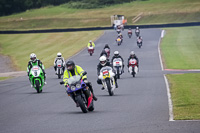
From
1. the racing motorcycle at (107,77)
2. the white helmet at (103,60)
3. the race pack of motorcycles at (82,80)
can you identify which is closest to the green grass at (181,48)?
the race pack of motorcycles at (82,80)

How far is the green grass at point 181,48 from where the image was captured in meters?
35.9

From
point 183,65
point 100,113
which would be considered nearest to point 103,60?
point 100,113

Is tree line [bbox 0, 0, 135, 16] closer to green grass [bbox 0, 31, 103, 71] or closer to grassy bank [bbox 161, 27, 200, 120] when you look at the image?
green grass [bbox 0, 31, 103, 71]

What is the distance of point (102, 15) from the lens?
10075 cm

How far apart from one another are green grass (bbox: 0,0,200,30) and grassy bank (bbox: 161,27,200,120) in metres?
20.8

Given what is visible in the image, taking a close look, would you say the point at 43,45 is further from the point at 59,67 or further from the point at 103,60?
the point at 103,60

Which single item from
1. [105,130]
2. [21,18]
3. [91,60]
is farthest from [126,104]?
[21,18]

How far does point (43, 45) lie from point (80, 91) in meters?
49.0

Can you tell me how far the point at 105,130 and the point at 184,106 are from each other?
185 inches

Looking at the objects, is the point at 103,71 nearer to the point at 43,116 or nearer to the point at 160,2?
the point at 43,116

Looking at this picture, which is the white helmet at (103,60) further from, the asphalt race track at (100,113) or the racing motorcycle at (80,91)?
the racing motorcycle at (80,91)

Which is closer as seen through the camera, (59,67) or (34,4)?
(59,67)

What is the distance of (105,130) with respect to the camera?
956 centimetres

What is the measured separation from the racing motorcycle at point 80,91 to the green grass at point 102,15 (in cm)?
7191
